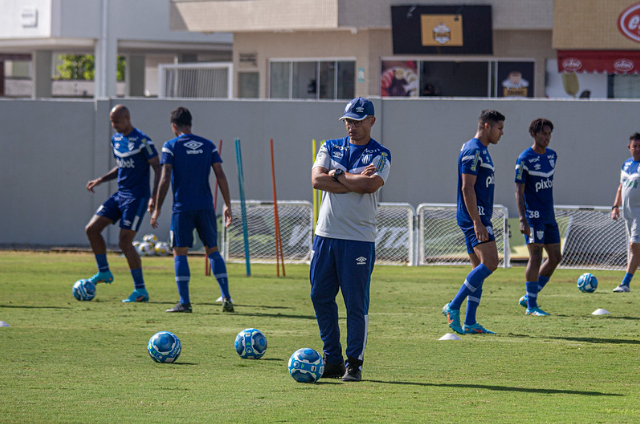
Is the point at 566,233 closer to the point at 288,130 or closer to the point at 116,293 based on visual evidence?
the point at 288,130

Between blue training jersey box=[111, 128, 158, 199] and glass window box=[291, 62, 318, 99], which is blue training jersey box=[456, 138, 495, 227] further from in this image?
glass window box=[291, 62, 318, 99]

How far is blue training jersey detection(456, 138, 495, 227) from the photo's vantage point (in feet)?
32.3

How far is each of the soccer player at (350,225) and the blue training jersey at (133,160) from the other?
556 centimetres

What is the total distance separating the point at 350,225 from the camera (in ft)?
24.4

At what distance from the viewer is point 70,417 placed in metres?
6.14

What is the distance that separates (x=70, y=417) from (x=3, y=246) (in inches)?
666

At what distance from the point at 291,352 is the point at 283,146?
42.6 feet

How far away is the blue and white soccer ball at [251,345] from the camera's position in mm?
8547

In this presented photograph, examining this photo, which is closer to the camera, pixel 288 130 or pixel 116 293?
pixel 116 293

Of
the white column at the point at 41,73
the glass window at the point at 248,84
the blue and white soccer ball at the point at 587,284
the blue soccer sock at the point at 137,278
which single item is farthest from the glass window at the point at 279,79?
the blue soccer sock at the point at 137,278

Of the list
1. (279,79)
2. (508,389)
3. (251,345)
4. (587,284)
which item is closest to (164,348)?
(251,345)

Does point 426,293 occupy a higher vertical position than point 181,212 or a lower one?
lower

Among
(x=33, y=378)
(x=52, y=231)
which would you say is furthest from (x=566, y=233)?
(x=33, y=378)

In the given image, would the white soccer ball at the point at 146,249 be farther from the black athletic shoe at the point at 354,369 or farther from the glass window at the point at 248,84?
the glass window at the point at 248,84
